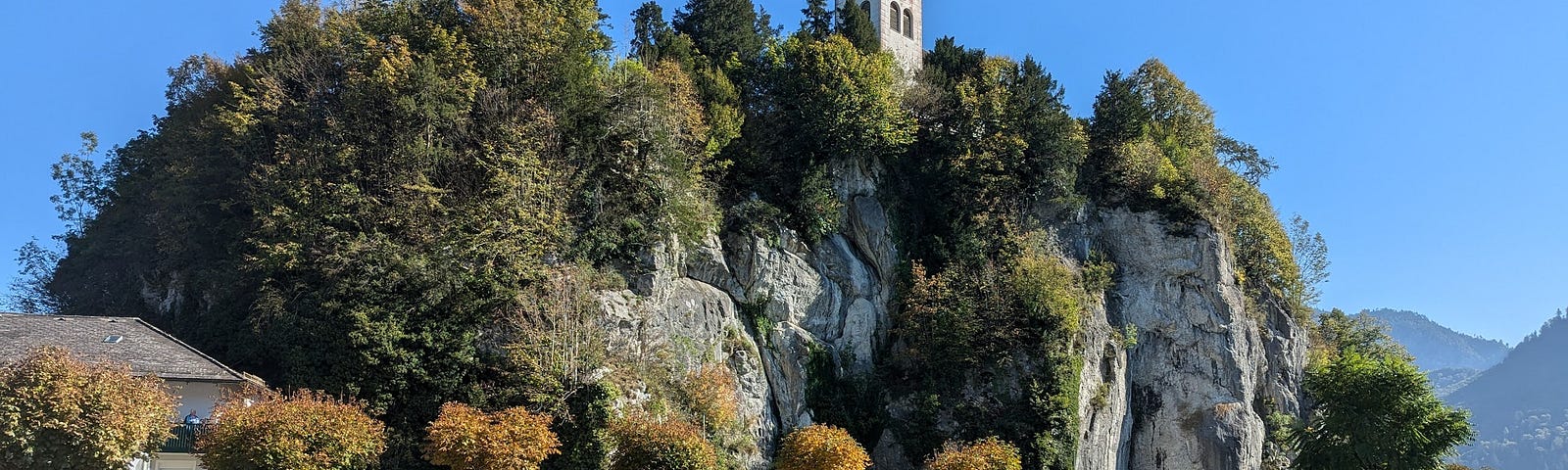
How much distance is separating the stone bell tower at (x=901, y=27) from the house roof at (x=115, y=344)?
→ 30758 mm

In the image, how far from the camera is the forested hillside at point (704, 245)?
28.5m

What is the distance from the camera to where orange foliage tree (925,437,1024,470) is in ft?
102

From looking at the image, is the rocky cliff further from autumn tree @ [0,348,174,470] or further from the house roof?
autumn tree @ [0,348,174,470]

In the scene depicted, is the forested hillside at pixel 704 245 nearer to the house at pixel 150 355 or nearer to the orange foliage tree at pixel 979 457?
the orange foliage tree at pixel 979 457

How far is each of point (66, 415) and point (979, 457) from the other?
22.6 metres

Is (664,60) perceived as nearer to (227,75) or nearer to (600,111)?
(600,111)

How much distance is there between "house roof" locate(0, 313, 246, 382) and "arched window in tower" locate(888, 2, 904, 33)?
32.3m

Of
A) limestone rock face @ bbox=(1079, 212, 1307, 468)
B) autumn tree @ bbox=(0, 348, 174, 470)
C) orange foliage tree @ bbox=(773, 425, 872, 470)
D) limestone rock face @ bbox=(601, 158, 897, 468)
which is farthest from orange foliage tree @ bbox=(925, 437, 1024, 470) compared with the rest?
autumn tree @ bbox=(0, 348, 174, 470)

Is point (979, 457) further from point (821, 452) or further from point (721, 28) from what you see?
point (721, 28)

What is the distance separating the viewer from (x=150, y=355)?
89.5 ft

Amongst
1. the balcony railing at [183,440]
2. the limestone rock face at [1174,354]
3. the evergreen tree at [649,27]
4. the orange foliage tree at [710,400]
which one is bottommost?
the balcony railing at [183,440]

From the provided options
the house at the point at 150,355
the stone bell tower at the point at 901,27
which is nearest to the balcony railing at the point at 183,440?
the house at the point at 150,355

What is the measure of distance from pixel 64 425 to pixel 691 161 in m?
18.5

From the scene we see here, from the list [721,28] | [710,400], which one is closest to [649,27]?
[721,28]
